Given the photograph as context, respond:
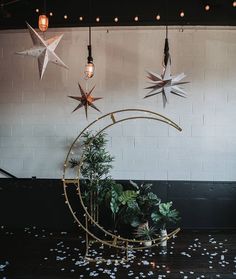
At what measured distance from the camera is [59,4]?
213 inches

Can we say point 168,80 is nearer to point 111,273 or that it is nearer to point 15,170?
point 111,273

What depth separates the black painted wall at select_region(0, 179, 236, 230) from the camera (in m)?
5.57

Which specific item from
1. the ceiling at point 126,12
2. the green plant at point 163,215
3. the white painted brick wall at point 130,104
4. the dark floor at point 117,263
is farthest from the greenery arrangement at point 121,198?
the ceiling at point 126,12

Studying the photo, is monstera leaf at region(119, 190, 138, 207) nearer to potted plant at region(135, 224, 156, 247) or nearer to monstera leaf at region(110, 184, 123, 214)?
monstera leaf at region(110, 184, 123, 214)

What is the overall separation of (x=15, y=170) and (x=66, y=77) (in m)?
1.89

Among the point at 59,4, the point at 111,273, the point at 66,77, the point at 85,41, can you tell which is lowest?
the point at 111,273

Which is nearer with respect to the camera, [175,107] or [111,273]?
[111,273]

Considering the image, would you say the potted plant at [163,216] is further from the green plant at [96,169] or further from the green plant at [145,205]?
the green plant at [96,169]

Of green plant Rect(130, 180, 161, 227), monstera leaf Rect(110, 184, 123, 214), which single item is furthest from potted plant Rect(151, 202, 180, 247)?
monstera leaf Rect(110, 184, 123, 214)

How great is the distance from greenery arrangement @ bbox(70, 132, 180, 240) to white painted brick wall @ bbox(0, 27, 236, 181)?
509mm

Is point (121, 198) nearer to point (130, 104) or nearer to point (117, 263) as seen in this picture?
point (117, 263)

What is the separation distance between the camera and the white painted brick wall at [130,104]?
5.47 metres

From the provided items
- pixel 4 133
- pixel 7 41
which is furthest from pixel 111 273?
→ pixel 7 41

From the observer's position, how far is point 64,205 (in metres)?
5.72
